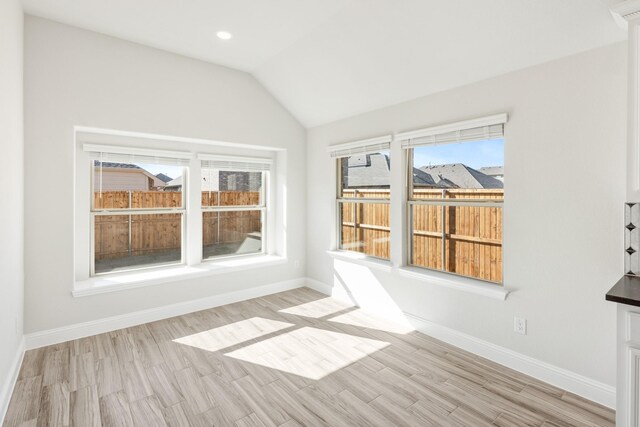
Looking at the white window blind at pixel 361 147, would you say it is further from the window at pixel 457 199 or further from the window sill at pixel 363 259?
the window sill at pixel 363 259

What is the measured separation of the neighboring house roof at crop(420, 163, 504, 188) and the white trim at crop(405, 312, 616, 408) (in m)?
1.35

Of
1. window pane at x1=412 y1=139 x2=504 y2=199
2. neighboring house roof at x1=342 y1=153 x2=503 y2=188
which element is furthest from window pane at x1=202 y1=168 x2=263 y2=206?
window pane at x1=412 y1=139 x2=504 y2=199

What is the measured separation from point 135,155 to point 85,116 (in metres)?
0.62

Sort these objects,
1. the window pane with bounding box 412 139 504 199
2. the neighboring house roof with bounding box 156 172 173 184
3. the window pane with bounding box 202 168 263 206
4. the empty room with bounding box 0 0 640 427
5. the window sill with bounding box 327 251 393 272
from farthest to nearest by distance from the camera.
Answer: the window pane with bounding box 202 168 263 206 < the neighboring house roof with bounding box 156 172 173 184 < the window sill with bounding box 327 251 393 272 < the window pane with bounding box 412 139 504 199 < the empty room with bounding box 0 0 640 427

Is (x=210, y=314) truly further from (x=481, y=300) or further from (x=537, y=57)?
(x=537, y=57)

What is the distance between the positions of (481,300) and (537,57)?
1.95 metres

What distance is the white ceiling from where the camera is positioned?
7.36 ft

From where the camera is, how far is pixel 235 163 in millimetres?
4465

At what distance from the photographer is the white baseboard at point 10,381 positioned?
206 cm

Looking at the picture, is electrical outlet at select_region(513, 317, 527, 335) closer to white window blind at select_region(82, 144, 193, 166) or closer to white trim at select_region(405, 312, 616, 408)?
white trim at select_region(405, 312, 616, 408)

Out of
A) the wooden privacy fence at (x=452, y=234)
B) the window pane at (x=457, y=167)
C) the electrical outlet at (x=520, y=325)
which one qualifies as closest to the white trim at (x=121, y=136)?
the wooden privacy fence at (x=452, y=234)

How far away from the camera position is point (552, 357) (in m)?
2.45

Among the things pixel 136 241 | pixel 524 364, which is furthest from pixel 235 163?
pixel 524 364

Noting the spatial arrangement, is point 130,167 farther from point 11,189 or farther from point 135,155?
point 11,189
